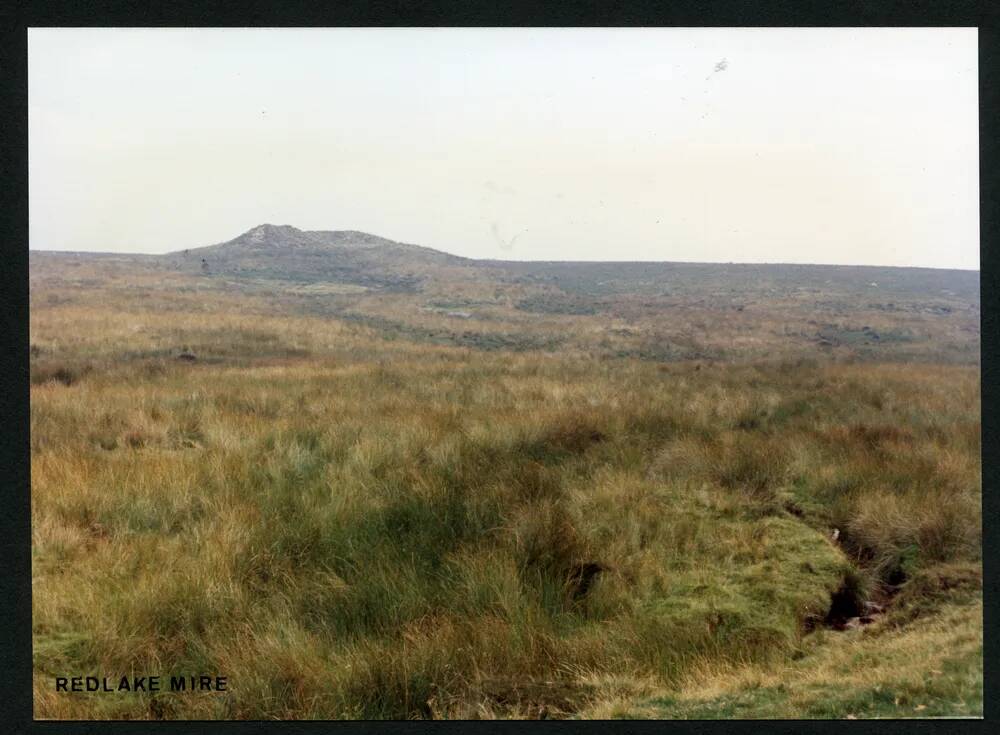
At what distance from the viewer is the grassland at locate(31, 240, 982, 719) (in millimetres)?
4062

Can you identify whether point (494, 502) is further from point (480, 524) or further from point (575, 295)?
point (575, 295)

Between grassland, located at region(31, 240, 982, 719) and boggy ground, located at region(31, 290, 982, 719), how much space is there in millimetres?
19

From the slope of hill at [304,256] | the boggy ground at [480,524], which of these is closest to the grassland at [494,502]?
the boggy ground at [480,524]

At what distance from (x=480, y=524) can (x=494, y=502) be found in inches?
8.3

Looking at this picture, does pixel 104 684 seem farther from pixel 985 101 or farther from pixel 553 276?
pixel 985 101

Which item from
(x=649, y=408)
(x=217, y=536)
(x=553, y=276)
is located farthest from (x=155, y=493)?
(x=649, y=408)

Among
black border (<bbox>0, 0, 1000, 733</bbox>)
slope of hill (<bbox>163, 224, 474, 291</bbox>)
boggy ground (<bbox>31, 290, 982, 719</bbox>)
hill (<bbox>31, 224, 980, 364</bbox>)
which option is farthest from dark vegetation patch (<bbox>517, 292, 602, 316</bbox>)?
black border (<bbox>0, 0, 1000, 733</bbox>)

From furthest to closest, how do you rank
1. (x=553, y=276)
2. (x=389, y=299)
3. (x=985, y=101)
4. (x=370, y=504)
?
(x=389, y=299)
(x=553, y=276)
(x=370, y=504)
(x=985, y=101)

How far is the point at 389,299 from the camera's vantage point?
6.61 metres

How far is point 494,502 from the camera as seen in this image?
5086 mm

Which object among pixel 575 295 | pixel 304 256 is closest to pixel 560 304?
pixel 575 295

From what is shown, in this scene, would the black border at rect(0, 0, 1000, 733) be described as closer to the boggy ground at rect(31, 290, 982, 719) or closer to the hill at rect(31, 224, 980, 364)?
the boggy ground at rect(31, 290, 982, 719)

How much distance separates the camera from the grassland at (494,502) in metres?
4.06

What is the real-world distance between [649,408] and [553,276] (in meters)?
1.23
